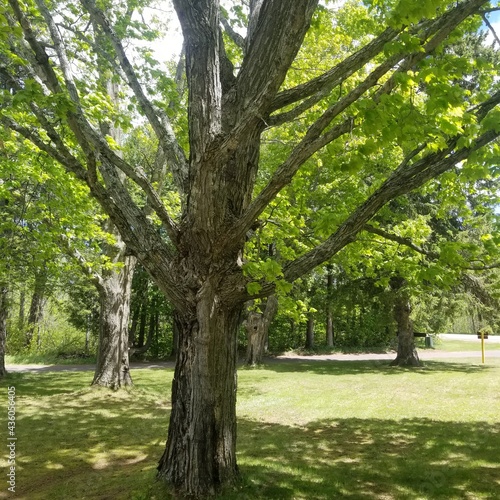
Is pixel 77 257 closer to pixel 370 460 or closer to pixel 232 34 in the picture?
pixel 232 34

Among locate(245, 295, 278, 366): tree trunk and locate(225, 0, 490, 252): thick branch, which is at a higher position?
locate(225, 0, 490, 252): thick branch

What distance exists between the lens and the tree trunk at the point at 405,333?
19281mm

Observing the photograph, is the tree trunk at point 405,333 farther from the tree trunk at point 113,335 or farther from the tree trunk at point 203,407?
the tree trunk at point 203,407

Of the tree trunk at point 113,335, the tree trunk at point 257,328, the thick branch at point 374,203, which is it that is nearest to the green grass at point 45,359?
the tree trunk at point 257,328

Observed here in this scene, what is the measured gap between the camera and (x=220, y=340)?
4570mm

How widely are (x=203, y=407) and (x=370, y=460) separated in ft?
10.1

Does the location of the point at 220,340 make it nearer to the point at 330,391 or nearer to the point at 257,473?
the point at 257,473

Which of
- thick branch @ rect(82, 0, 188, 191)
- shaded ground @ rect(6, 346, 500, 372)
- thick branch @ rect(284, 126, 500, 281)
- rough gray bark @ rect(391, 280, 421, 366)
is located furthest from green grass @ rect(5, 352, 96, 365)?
thick branch @ rect(284, 126, 500, 281)

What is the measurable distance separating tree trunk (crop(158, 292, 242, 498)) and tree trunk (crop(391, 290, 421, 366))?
15.9 meters

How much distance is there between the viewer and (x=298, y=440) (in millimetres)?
7184

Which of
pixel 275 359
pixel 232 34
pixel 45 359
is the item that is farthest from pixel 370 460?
pixel 45 359

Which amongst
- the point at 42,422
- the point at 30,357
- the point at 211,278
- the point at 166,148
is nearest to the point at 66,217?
the point at 42,422

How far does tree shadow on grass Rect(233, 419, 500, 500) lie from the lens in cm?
477

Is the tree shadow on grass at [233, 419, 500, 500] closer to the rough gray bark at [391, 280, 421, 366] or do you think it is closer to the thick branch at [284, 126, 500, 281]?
the thick branch at [284, 126, 500, 281]
